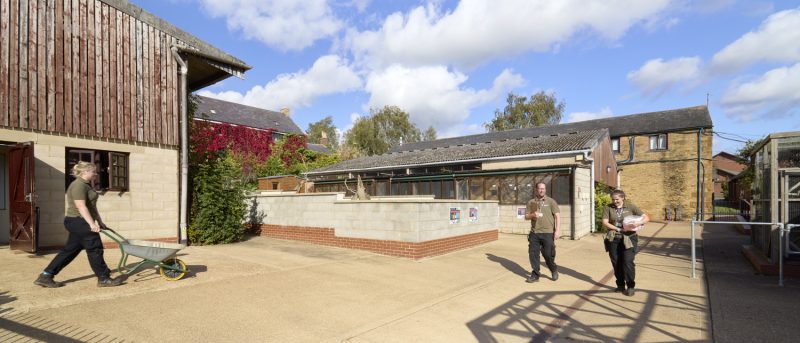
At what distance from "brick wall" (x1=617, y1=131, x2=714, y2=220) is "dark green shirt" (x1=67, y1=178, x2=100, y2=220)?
2874 cm

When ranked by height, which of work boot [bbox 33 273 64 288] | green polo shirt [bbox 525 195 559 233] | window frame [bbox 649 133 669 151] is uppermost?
window frame [bbox 649 133 669 151]

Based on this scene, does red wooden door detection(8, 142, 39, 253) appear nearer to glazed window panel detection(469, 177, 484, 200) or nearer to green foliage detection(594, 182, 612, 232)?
glazed window panel detection(469, 177, 484, 200)

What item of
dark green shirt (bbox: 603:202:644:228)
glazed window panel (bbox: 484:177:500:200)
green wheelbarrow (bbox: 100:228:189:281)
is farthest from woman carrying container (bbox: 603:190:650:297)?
glazed window panel (bbox: 484:177:500:200)

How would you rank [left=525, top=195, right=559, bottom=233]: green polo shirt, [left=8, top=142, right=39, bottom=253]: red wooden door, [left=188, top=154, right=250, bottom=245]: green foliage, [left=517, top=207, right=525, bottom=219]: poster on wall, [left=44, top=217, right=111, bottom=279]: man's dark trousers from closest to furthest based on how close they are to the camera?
1. [left=44, top=217, right=111, bottom=279]: man's dark trousers
2. [left=525, top=195, right=559, bottom=233]: green polo shirt
3. [left=8, top=142, right=39, bottom=253]: red wooden door
4. [left=188, top=154, right=250, bottom=245]: green foliage
5. [left=517, top=207, right=525, bottom=219]: poster on wall

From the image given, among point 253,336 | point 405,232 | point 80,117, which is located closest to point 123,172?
point 80,117

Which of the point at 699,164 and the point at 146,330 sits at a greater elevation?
the point at 699,164

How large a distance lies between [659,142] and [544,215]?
24338 mm

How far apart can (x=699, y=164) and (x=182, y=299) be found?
94.0 ft

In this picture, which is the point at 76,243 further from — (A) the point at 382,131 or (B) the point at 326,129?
(B) the point at 326,129

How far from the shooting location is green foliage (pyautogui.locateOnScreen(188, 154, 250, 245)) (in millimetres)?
10633

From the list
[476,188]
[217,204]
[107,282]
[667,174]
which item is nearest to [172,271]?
[107,282]

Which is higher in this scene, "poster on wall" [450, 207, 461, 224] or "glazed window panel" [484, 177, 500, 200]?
"glazed window panel" [484, 177, 500, 200]

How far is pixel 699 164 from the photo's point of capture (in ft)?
81.9

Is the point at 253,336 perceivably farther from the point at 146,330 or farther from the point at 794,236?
the point at 794,236
